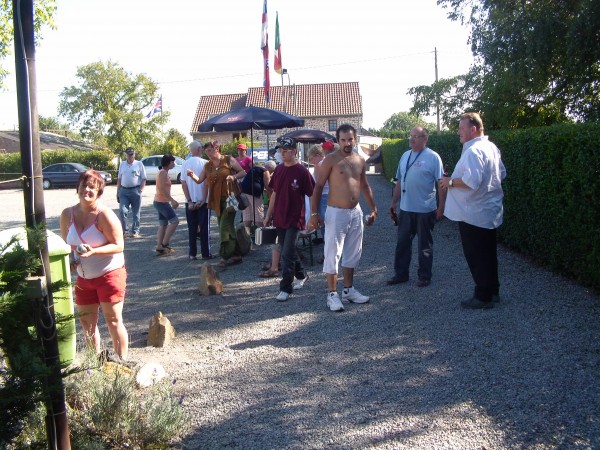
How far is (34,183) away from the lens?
9.87 feet

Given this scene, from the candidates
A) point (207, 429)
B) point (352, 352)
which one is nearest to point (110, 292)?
point (207, 429)

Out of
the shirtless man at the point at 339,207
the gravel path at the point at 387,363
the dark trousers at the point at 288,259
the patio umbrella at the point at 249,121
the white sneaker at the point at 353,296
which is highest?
the patio umbrella at the point at 249,121

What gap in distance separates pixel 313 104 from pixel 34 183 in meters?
57.0

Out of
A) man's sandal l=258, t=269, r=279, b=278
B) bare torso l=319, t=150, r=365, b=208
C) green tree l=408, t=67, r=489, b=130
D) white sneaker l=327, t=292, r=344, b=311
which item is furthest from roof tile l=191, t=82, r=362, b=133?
white sneaker l=327, t=292, r=344, b=311

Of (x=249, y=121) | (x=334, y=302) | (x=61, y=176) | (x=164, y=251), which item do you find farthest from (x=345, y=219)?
(x=61, y=176)

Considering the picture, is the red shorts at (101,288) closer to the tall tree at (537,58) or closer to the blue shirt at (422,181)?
the blue shirt at (422,181)

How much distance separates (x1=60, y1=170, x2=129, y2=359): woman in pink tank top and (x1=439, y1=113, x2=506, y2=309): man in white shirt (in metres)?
3.22

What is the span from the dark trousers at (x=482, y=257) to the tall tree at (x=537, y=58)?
22.6 ft

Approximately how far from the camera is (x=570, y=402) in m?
3.89

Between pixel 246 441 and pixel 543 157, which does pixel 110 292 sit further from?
pixel 543 157

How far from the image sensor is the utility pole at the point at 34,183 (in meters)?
2.91

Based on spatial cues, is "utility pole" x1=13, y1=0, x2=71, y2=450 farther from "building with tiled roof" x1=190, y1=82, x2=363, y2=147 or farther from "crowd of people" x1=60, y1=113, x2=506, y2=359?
"building with tiled roof" x1=190, y1=82, x2=363, y2=147

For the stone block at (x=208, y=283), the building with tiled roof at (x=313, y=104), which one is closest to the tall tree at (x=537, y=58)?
the stone block at (x=208, y=283)

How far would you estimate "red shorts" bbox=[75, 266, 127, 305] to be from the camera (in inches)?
181
